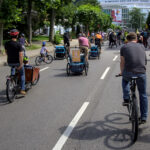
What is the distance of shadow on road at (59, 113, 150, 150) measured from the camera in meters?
4.79

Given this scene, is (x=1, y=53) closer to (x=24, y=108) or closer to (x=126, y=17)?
(x=24, y=108)

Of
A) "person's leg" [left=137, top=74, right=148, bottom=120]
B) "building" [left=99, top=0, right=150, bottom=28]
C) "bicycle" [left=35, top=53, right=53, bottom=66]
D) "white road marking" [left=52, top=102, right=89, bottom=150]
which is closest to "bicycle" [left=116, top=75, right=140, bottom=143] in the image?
"person's leg" [left=137, top=74, right=148, bottom=120]

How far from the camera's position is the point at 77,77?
38.1ft

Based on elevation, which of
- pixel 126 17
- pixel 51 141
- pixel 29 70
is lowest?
pixel 51 141

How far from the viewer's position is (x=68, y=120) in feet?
19.8

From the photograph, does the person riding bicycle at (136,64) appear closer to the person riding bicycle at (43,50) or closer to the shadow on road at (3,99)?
the shadow on road at (3,99)

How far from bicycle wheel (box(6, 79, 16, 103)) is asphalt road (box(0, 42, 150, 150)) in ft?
0.56

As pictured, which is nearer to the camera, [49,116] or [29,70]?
[49,116]

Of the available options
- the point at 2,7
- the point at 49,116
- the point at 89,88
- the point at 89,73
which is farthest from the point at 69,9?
the point at 49,116

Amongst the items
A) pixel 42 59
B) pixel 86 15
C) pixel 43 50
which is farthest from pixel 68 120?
pixel 86 15

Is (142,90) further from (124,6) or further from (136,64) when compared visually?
(124,6)

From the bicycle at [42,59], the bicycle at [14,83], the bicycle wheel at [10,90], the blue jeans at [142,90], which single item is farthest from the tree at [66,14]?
the blue jeans at [142,90]

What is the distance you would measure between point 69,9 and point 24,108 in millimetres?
38583

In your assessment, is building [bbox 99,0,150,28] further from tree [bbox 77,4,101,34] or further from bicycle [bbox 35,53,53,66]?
bicycle [bbox 35,53,53,66]
